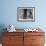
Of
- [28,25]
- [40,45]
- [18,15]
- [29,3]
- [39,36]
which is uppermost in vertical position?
[29,3]

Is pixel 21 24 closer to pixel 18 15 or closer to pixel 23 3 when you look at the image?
pixel 18 15

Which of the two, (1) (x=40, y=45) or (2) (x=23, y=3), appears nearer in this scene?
(1) (x=40, y=45)

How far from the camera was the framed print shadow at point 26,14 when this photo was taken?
4305 millimetres

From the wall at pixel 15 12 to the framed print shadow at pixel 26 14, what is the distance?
10 cm

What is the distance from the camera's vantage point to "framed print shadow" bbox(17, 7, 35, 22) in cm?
430

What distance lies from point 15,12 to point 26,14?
1.20ft

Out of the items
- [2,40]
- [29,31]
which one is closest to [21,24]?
[29,31]

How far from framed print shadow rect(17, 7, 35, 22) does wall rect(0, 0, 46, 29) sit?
0.32 feet

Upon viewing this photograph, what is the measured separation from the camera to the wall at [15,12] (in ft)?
14.1

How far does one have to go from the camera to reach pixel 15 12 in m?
4.31

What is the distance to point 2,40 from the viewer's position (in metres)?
3.87

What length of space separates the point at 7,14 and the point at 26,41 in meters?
1.12

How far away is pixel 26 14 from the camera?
4.34 metres

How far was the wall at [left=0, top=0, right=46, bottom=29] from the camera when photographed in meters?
4.29
